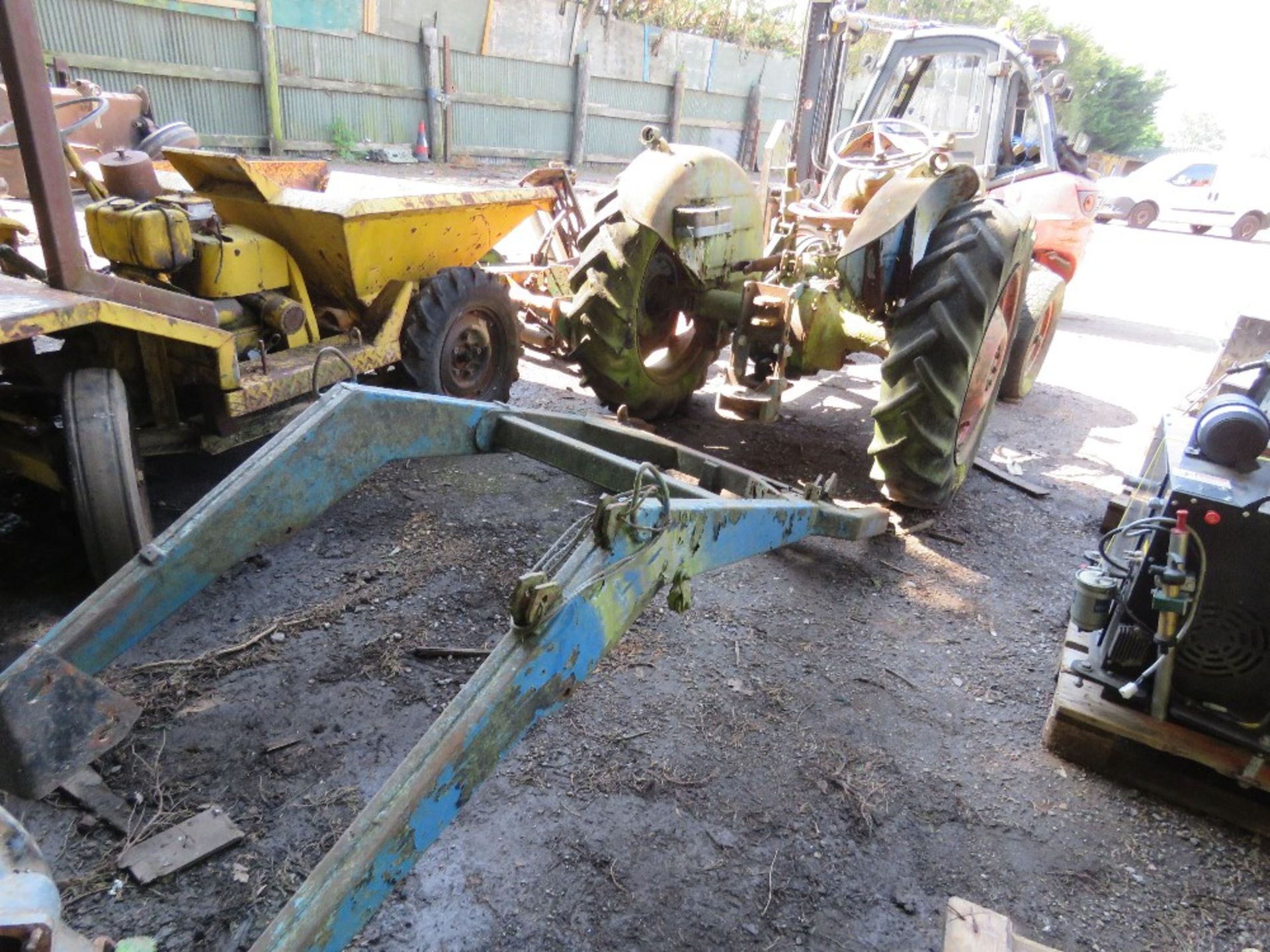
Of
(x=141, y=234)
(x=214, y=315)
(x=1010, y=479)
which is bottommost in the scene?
(x=1010, y=479)

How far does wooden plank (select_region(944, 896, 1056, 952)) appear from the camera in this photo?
61.8 inches

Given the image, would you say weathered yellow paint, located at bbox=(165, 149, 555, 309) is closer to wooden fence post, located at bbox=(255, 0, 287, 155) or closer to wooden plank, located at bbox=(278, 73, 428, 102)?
wooden fence post, located at bbox=(255, 0, 287, 155)

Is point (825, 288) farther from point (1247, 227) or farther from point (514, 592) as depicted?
point (1247, 227)

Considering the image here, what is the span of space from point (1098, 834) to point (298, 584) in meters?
2.63

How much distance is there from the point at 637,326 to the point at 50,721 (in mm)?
3079

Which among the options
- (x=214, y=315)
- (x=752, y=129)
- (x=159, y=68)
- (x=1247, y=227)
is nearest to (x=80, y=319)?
(x=214, y=315)

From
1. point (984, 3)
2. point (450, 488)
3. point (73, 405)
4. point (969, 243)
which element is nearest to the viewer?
point (73, 405)

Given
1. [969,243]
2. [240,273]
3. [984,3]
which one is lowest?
[240,273]

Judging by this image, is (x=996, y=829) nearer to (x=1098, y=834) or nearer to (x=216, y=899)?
(x=1098, y=834)

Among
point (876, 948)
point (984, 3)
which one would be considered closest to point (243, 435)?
point (876, 948)

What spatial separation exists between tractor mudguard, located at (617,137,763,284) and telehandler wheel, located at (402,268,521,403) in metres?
0.86

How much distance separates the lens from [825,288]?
150 inches

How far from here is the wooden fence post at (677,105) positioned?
58.5 feet

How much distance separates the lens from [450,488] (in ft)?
12.2
